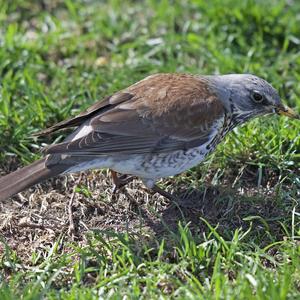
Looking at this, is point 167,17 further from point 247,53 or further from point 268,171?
point 268,171

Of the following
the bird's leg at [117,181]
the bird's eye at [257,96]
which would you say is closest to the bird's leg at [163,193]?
the bird's leg at [117,181]

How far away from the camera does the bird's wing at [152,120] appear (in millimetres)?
5852

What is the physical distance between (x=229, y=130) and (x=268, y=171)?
0.51 meters

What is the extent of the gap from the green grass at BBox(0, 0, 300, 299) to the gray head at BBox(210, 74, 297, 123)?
0.26 meters

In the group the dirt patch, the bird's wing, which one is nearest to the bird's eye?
the bird's wing

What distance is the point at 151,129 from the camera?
236 inches

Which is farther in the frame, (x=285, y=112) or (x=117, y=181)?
(x=285, y=112)

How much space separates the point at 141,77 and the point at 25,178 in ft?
7.91

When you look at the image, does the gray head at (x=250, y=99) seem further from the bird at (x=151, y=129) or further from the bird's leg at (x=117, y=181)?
the bird's leg at (x=117, y=181)

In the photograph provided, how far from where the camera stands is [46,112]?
7.17 m

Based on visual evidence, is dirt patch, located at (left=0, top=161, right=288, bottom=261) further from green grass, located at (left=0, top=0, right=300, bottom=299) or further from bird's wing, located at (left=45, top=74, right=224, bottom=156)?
bird's wing, located at (left=45, top=74, right=224, bottom=156)

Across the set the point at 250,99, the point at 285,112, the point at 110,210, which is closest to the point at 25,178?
the point at 110,210

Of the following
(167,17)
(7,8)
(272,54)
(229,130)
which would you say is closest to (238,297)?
(229,130)

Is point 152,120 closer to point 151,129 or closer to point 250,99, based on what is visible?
point 151,129
